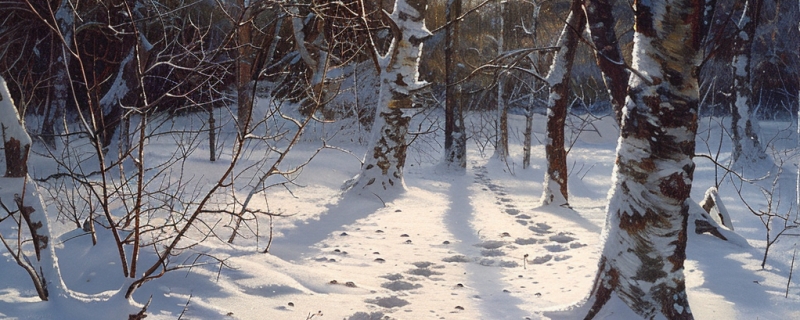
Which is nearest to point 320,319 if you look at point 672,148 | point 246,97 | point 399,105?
point 672,148

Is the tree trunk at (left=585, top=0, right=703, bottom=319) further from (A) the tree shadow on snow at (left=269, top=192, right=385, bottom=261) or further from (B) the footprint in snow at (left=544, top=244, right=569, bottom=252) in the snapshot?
(A) the tree shadow on snow at (left=269, top=192, right=385, bottom=261)

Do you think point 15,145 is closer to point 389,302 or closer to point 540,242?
point 389,302

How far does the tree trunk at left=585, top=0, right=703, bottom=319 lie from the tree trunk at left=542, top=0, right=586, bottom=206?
477 cm

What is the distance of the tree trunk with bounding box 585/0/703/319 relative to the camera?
11.6ft

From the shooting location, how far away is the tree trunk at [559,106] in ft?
27.8

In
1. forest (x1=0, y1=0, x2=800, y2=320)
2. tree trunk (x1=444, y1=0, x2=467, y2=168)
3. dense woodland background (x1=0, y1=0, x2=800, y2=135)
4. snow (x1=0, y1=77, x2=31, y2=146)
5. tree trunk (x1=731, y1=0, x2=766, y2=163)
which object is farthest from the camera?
tree trunk (x1=444, y1=0, x2=467, y2=168)

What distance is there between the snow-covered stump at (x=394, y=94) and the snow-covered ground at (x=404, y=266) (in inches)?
17.8

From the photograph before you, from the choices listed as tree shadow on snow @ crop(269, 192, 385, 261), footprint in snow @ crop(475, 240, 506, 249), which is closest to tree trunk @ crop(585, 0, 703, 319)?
footprint in snow @ crop(475, 240, 506, 249)

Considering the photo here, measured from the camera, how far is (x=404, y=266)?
5.85 meters

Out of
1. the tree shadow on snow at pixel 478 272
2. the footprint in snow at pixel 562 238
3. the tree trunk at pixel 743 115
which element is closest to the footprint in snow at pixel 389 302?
the tree shadow on snow at pixel 478 272

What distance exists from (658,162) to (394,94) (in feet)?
19.6

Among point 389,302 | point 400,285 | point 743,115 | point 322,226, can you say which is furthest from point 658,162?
point 743,115

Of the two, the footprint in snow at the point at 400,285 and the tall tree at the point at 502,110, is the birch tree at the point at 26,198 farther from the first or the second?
the tall tree at the point at 502,110

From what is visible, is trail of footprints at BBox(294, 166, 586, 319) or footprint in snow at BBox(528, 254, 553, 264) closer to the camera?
trail of footprints at BBox(294, 166, 586, 319)
